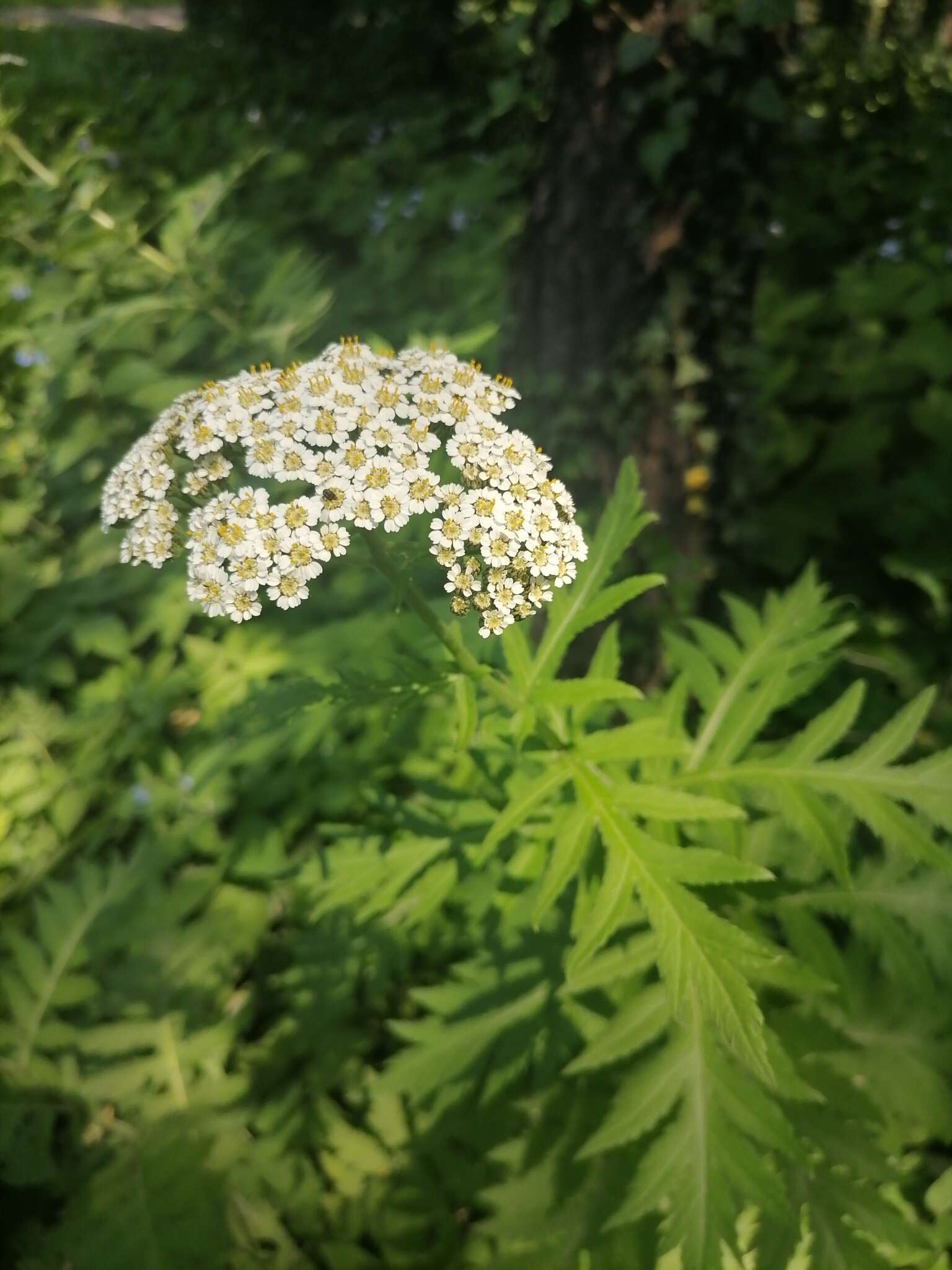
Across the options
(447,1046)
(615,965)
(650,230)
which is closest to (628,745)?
(615,965)

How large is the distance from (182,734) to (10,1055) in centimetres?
119

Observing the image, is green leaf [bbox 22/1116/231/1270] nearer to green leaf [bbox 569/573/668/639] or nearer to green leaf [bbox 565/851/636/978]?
green leaf [bbox 565/851/636/978]

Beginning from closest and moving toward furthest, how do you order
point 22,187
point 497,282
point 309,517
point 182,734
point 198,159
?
point 309,517 < point 182,734 < point 22,187 < point 497,282 < point 198,159

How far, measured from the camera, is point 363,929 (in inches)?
92.1

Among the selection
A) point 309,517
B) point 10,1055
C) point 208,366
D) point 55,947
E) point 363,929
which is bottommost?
point 10,1055

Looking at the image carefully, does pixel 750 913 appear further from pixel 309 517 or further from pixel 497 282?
pixel 497 282

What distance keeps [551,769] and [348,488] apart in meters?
0.67

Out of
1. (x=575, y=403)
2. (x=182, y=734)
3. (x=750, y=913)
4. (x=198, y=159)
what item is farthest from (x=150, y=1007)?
(x=198, y=159)

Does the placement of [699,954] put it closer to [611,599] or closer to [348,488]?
[611,599]

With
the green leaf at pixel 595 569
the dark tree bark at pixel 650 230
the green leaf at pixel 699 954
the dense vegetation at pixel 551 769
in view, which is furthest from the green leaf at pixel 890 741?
the dark tree bark at pixel 650 230

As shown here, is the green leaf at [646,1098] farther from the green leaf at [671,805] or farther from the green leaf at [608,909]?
the green leaf at [671,805]

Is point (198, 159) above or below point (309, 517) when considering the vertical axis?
below

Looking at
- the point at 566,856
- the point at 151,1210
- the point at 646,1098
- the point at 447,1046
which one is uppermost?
the point at 566,856

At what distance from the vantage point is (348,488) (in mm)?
1254
